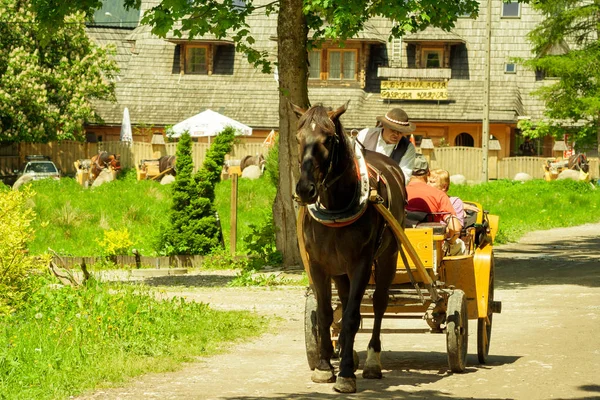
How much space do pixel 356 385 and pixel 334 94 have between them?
48.1 m

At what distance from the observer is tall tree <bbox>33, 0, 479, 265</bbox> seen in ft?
63.9

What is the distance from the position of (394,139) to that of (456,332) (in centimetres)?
206

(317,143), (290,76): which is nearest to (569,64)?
(290,76)

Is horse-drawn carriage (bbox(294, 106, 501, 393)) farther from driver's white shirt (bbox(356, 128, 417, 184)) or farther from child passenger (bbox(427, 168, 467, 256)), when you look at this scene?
driver's white shirt (bbox(356, 128, 417, 184))

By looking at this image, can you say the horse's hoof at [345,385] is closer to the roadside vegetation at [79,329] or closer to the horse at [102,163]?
the roadside vegetation at [79,329]

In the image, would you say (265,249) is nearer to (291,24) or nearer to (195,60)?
(291,24)

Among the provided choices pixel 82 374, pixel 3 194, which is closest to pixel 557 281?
pixel 3 194

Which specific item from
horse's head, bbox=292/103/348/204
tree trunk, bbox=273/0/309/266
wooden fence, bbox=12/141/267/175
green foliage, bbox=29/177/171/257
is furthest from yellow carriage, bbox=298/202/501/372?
wooden fence, bbox=12/141/267/175

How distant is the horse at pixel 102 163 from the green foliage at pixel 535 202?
15.7 metres

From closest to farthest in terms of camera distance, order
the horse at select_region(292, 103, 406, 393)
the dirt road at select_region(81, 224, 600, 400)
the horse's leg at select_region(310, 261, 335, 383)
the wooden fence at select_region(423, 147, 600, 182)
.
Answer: the horse at select_region(292, 103, 406, 393) < the dirt road at select_region(81, 224, 600, 400) < the horse's leg at select_region(310, 261, 335, 383) < the wooden fence at select_region(423, 147, 600, 182)

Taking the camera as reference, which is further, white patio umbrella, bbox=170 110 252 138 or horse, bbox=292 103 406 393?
white patio umbrella, bbox=170 110 252 138

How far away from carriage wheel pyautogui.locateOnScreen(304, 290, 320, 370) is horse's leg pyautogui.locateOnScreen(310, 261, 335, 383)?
18cm

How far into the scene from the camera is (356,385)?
9.76 metres

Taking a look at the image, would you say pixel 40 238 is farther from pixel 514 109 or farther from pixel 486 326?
pixel 514 109
